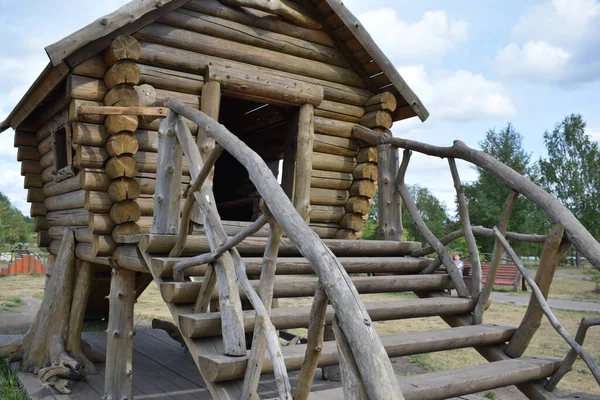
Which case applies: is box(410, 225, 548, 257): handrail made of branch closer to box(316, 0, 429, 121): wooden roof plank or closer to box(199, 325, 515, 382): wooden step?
box(199, 325, 515, 382): wooden step

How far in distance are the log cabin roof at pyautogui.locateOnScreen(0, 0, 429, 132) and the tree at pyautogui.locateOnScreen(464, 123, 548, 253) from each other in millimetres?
26120

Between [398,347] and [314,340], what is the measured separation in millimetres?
1375

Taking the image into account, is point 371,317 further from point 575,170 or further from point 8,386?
point 575,170

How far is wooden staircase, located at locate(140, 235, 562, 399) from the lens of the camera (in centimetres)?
346

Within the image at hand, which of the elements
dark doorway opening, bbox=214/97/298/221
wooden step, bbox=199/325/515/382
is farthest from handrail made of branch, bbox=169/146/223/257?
dark doorway opening, bbox=214/97/298/221

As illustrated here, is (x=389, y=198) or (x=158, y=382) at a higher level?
(x=389, y=198)

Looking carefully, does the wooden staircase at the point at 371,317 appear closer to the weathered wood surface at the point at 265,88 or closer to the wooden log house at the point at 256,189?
the wooden log house at the point at 256,189

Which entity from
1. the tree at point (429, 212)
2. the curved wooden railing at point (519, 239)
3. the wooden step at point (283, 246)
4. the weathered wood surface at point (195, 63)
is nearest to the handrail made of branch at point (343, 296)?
the wooden step at point (283, 246)

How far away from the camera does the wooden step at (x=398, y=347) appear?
333cm

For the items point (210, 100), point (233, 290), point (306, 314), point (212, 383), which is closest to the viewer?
point (212, 383)

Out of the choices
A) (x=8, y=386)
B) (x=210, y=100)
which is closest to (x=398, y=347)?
(x=210, y=100)

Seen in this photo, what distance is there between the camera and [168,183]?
15.3ft

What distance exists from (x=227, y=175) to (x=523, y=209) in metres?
28.6

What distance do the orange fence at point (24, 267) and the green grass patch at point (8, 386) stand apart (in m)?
17.1
